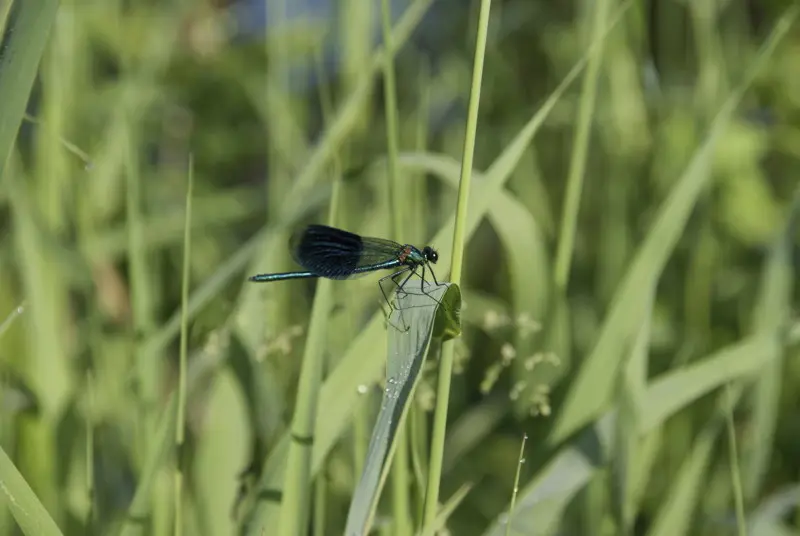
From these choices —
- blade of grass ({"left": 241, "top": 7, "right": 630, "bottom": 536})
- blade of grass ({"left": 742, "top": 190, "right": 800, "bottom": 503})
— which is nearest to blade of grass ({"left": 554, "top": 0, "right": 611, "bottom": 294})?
blade of grass ({"left": 241, "top": 7, "right": 630, "bottom": 536})

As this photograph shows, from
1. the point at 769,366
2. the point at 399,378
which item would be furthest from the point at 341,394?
the point at 769,366

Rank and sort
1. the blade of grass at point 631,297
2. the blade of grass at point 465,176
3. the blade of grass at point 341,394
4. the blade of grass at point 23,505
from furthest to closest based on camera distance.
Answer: the blade of grass at point 631,297 < the blade of grass at point 341,394 < the blade of grass at point 23,505 < the blade of grass at point 465,176

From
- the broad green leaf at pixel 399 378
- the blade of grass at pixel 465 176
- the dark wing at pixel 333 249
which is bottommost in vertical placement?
the broad green leaf at pixel 399 378

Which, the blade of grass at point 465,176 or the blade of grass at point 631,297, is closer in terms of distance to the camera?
the blade of grass at point 465,176

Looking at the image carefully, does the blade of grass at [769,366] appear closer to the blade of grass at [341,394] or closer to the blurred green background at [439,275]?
the blurred green background at [439,275]

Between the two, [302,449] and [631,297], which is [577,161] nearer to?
[631,297]

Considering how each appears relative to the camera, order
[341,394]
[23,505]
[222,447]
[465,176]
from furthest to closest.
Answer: [222,447], [341,394], [23,505], [465,176]

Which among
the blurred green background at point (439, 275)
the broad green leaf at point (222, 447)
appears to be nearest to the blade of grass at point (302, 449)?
the blurred green background at point (439, 275)
